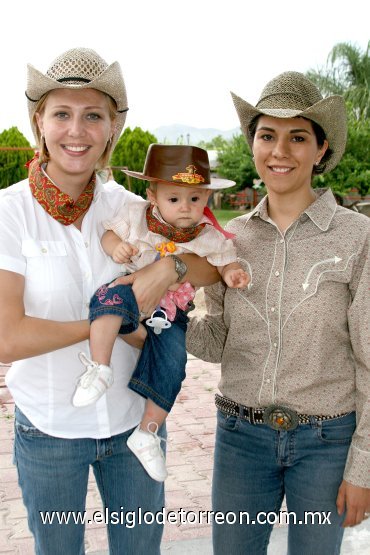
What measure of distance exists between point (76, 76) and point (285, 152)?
2.73 ft

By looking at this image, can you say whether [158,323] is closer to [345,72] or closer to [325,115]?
[325,115]

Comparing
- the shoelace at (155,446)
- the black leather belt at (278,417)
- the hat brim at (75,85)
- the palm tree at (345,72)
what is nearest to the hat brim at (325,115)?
the hat brim at (75,85)

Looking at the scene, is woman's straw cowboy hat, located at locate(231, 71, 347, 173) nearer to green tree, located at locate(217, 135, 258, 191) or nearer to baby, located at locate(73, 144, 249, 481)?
baby, located at locate(73, 144, 249, 481)

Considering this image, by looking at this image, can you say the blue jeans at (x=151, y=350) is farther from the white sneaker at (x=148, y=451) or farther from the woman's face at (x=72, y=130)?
the woman's face at (x=72, y=130)

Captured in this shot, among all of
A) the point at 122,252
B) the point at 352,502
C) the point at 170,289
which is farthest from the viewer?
the point at 170,289

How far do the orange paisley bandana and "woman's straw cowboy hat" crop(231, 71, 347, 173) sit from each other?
0.82 metres

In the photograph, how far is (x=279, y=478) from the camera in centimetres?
252

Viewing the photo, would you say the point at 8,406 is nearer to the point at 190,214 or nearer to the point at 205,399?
the point at 205,399

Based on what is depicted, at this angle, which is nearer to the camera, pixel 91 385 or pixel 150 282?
pixel 91 385

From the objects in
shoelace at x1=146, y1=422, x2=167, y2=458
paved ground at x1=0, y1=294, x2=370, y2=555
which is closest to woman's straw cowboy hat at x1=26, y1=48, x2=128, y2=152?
shoelace at x1=146, y1=422, x2=167, y2=458

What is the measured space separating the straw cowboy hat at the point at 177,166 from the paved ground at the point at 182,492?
6.86 feet

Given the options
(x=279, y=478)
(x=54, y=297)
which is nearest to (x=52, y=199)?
(x=54, y=297)

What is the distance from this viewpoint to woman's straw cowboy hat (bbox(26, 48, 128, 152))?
229 centimetres

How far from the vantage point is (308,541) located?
2398 mm
